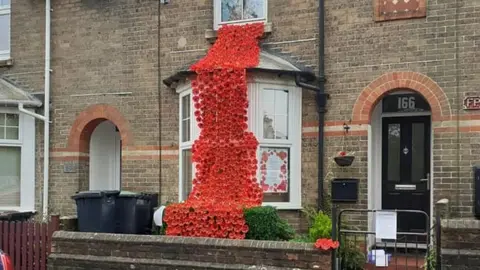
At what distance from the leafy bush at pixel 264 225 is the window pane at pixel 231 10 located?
388 centimetres

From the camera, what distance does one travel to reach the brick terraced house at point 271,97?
933 cm

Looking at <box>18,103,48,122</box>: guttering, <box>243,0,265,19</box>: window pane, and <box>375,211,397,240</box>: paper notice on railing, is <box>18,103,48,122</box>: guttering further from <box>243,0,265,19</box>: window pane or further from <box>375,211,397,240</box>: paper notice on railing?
<box>375,211,397,240</box>: paper notice on railing

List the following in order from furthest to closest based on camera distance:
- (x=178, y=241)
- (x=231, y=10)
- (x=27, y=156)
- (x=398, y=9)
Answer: (x=27, y=156) → (x=231, y=10) → (x=398, y=9) → (x=178, y=241)

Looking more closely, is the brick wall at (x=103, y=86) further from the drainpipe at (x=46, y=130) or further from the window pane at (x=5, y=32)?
the window pane at (x=5, y=32)

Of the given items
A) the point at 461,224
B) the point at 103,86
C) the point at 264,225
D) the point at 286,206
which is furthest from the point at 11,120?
the point at 461,224

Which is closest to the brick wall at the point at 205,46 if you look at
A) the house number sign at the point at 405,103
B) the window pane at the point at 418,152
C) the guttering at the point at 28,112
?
the house number sign at the point at 405,103

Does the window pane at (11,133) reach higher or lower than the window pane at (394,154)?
higher

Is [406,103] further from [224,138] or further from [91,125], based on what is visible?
[91,125]

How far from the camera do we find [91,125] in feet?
39.3

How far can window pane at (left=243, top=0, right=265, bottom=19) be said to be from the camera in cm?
1065

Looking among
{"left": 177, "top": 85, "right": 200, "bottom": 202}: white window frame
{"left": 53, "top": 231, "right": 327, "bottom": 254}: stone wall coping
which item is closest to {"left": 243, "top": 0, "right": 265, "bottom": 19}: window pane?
{"left": 177, "top": 85, "right": 200, "bottom": 202}: white window frame

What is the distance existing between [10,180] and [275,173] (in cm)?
582

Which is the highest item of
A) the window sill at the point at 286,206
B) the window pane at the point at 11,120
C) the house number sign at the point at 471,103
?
the house number sign at the point at 471,103

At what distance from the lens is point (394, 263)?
8719mm
